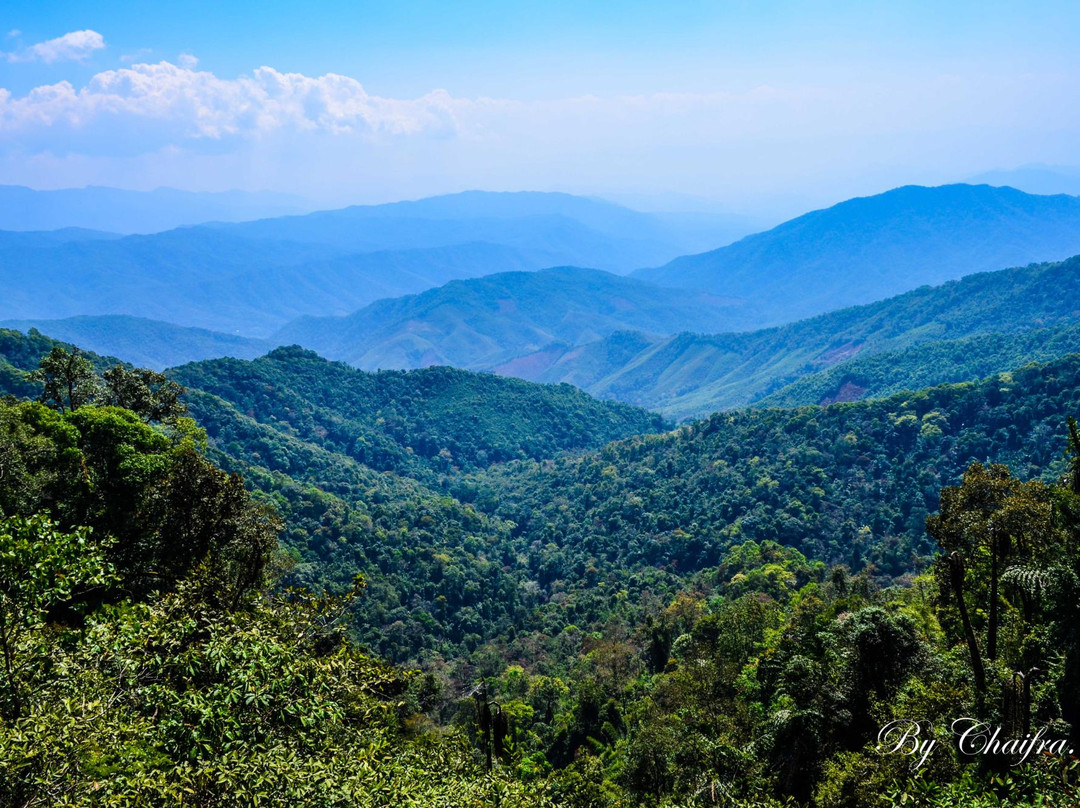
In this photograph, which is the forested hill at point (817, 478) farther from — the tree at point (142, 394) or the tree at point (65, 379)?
the tree at point (65, 379)

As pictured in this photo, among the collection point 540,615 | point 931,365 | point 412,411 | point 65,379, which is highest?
point 65,379

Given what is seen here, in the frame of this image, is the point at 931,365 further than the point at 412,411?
Yes

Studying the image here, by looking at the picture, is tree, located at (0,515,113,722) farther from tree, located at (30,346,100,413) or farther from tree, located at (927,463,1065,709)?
tree, located at (30,346,100,413)

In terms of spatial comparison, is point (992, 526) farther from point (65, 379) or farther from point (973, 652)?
point (65, 379)

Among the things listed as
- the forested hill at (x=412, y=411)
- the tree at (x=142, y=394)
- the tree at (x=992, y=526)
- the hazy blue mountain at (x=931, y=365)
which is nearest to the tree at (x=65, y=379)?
the tree at (x=142, y=394)

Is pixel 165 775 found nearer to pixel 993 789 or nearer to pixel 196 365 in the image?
pixel 993 789

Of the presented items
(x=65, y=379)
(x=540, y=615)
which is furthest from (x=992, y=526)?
(x=540, y=615)

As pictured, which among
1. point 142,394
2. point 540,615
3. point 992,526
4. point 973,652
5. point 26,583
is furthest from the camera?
point 540,615

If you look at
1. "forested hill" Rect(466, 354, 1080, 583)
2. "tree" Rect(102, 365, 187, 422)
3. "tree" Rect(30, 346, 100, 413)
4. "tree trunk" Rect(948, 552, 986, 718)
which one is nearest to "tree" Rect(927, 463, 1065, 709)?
"tree trunk" Rect(948, 552, 986, 718)

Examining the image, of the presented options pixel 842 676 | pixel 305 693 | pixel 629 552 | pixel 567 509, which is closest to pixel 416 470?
pixel 567 509
